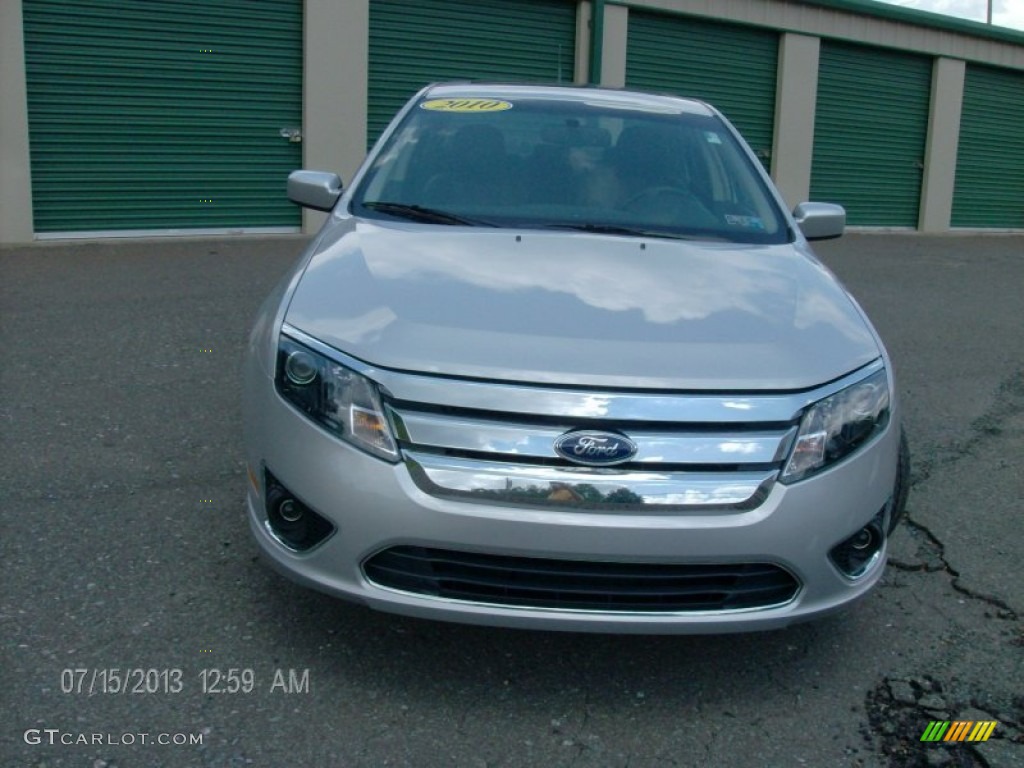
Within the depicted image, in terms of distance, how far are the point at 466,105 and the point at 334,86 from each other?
312 inches

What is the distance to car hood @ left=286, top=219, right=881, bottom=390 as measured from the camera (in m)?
2.91

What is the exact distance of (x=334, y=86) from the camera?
12258 mm

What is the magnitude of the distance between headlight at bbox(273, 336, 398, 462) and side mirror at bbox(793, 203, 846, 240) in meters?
2.36

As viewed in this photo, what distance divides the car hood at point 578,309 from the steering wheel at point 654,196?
15.6 inches

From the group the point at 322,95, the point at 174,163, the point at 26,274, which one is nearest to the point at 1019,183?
the point at 322,95

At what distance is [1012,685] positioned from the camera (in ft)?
10.7

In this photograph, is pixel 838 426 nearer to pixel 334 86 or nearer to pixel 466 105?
pixel 466 105

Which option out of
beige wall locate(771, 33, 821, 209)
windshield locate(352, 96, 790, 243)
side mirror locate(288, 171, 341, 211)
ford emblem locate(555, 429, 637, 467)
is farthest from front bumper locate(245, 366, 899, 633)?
beige wall locate(771, 33, 821, 209)

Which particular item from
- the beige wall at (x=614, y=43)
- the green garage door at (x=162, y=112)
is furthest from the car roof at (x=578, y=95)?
the beige wall at (x=614, y=43)

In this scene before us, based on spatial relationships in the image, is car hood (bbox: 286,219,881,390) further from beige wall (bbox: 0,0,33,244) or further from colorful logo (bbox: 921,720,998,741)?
beige wall (bbox: 0,0,33,244)

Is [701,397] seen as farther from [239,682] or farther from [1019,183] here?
[1019,183]

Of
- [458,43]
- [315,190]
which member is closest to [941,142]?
[458,43]

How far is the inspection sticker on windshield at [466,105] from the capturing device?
4.73 meters

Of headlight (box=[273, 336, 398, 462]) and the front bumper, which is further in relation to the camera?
headlight (box=[273, 336, 398, 462])
